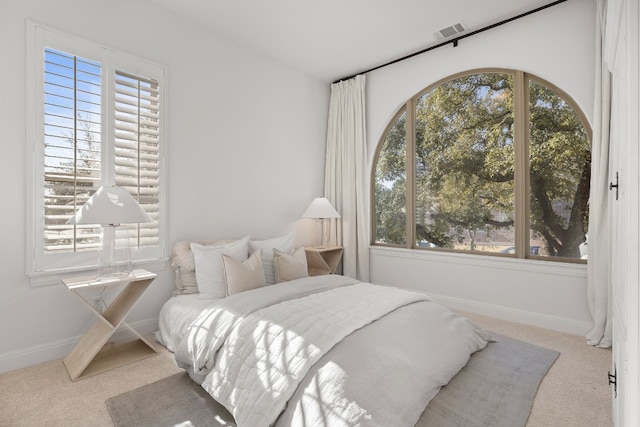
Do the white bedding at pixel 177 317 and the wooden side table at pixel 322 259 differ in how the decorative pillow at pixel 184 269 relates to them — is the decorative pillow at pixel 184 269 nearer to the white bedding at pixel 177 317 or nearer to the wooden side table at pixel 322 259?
the white bedding at pixel 177 317

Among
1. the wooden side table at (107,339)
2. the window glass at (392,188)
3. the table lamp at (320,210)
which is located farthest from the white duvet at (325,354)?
the window glass at (392,188)

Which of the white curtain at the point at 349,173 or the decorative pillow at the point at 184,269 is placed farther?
the white curtain at the point at 349,173

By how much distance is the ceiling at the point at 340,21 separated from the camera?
294cm

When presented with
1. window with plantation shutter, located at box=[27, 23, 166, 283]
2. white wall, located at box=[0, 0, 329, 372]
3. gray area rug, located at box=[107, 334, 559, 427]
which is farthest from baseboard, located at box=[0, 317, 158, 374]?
gray area rug, located at box=[107, 334, 559, 427]

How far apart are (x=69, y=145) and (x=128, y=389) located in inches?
71.0

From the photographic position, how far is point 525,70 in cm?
317

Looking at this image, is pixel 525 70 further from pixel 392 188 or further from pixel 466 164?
pixel 392 188

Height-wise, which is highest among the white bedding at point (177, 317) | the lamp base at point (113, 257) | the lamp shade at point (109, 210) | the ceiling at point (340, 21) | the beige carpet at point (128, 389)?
the ceiling at point (340, 21)

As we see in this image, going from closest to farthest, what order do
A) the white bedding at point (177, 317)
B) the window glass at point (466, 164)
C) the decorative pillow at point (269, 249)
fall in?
1. the white bedding at point (177, 317)
2. the decorative pillow at point (269, 249)
3. the window glass at point (466, 164)

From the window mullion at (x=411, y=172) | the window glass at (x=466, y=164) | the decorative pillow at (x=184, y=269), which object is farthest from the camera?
the window mullion at (x=411, y=172)

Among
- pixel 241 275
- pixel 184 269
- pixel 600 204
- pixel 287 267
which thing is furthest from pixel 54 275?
pixel 600 204

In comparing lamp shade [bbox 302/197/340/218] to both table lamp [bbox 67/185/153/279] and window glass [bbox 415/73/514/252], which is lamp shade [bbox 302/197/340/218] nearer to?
window glass [bbox 415/73/514/252]

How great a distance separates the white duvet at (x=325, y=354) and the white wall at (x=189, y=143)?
1.13 m

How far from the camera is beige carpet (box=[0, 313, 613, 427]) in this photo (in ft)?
5.79
